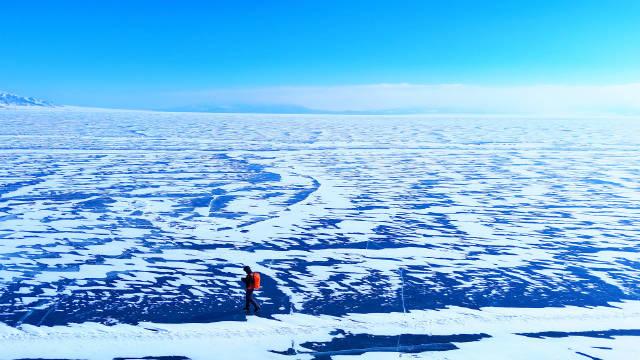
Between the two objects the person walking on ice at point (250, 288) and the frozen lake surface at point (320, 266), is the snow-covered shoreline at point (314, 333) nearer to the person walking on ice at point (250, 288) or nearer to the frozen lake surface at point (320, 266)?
the frozen lake surface at point (320, 266)

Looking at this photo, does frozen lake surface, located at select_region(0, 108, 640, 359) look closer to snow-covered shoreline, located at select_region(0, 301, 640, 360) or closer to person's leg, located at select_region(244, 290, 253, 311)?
snow-covered shoreline, located at select_region(0, 301, 640, 360)

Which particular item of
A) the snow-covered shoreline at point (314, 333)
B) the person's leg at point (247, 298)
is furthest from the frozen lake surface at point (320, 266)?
the person's leg at point (247, 298)

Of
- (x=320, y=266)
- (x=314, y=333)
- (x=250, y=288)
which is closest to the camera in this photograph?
(x=314, y=333)

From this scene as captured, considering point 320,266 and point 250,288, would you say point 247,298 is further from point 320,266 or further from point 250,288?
point 320,266

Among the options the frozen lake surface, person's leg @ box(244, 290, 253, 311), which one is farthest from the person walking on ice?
the frozen lake surface

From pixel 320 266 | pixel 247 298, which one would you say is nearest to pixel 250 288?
pixel 247 298

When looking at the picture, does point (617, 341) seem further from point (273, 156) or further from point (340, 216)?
point (273, 156)

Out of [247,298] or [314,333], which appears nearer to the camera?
[314,333]

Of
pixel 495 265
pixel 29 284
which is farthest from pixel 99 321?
pixel 495 265
